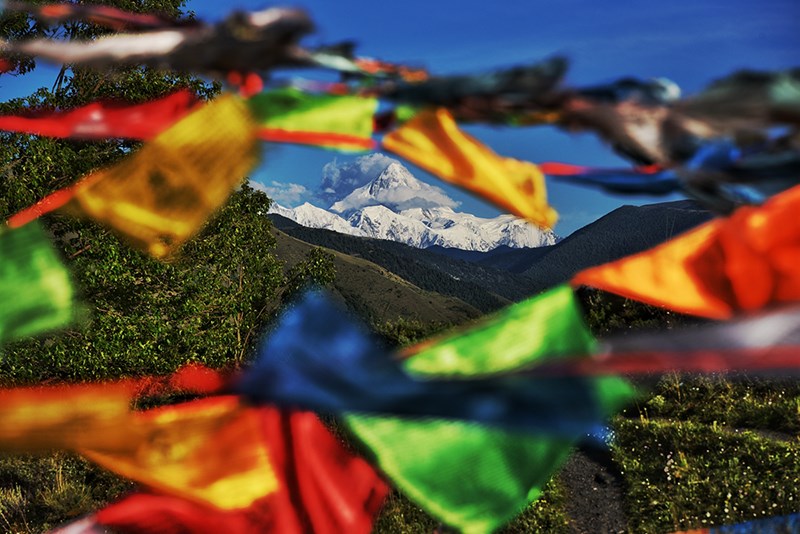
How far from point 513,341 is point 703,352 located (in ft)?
3.05

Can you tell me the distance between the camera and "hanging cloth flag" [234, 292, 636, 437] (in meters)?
→ 1.51

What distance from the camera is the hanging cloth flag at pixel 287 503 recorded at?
227 cm

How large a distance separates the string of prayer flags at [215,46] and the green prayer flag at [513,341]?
3.00 feet

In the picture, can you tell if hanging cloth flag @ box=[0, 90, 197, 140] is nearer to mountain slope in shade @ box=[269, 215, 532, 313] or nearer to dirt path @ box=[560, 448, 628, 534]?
dirt path @ box=[560, 448, 628, 534]

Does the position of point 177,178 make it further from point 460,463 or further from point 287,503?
point 460,463

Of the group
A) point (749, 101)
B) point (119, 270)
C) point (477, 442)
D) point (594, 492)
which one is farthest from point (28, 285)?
point (594, 492)

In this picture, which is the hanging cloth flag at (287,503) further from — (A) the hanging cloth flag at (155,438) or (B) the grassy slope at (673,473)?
(B) the grassy slope at (673,473)

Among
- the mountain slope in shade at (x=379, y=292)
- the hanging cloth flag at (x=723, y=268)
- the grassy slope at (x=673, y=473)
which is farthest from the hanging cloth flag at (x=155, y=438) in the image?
the mountain slope in shade at (x=379, y=292)

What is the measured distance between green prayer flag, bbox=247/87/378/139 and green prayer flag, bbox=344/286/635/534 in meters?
0.69

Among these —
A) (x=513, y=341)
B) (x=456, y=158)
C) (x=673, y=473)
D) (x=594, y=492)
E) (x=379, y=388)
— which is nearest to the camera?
(x=379, y=388)

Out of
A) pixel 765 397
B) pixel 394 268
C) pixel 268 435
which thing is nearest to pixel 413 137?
pixel 268 435

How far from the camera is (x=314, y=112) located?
6.43ft

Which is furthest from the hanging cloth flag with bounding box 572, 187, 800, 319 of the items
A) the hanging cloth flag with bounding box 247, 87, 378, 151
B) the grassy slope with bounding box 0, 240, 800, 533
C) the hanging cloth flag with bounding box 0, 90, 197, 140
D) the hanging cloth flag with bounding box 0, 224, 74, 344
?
the grassy slope with bounding box 0, 240, 800, 533

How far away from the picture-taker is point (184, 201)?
6.84 ft
